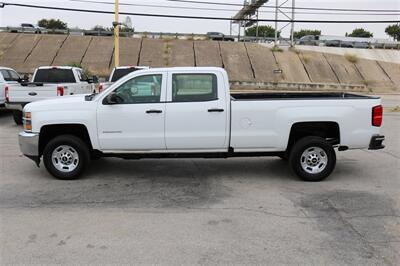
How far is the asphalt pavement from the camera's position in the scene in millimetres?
4426

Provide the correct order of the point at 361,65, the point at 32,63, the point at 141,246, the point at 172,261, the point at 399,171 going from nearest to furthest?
the point at 172,261, the point at 141,246, the point at 399,171, the point at 32,63, the point at 361,65

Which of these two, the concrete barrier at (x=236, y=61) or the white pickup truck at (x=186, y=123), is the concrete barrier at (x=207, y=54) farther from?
the white pickup truck at (x=186, y=123)

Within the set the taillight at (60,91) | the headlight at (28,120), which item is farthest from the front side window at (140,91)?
the taillight at (60,91)

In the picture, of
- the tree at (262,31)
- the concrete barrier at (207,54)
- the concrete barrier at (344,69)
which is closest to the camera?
the concrete barrier at (207,54)

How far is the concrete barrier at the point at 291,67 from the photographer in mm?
40219

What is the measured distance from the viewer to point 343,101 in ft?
24.0

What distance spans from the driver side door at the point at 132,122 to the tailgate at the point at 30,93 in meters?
6.88

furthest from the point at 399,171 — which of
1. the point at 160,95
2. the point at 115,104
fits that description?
the point at 115,104

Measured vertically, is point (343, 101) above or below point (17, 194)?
above

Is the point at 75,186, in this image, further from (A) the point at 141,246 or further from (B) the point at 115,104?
(A) the point at 141,246

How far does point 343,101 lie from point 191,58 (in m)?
34.9

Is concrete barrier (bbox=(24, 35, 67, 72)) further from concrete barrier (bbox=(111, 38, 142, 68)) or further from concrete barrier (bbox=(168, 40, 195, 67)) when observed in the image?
concrete barrier (bbox=(168, 40, 195, 67))

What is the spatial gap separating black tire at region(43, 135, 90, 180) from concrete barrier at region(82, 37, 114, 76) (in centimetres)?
2966

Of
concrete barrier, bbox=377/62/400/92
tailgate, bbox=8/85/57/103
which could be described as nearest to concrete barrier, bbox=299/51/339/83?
concrete barrier, bbox=377/62/400/92
